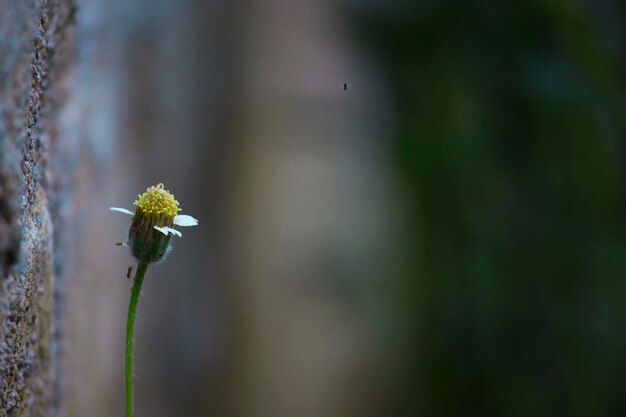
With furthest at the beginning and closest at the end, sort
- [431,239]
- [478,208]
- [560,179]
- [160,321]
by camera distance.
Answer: [431,239], [478,208], [560,179], [160,321]

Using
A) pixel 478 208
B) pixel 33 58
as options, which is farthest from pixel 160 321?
pixel 33 58

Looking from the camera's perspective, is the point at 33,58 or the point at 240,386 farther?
the point at 240,386

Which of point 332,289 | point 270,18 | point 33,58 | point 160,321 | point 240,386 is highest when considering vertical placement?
point 270,18

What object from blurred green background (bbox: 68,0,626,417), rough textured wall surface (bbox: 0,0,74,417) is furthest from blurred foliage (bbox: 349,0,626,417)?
rough textured wall surface (bbox: 0,0,74,417)

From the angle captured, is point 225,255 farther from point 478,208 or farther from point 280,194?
point 478,208

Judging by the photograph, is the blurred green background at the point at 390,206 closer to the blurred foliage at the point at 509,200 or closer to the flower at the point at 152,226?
the blurred foliage at the point at 509,200

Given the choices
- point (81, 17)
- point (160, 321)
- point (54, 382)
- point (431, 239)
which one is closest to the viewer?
point (54, 382)

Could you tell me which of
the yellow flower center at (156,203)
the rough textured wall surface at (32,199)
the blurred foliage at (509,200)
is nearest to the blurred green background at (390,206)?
the blurred foliage at (509,200)

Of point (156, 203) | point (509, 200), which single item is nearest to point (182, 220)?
point (156, 203)
